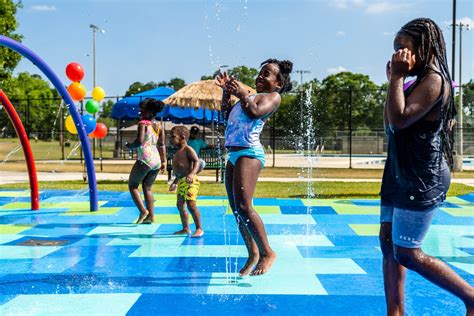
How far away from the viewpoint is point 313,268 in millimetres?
4289

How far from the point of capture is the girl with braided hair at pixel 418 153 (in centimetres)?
240

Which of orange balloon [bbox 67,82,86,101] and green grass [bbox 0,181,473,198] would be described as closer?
orange balloon [bbox 67,82,86,101]

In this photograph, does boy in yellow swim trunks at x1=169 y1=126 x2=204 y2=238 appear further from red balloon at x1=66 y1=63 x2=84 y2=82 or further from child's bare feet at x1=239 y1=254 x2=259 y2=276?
red balloon at x1=66 y1=63 x2=84 y2=82

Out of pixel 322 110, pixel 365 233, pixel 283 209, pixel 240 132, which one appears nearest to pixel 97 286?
pixel 240 132

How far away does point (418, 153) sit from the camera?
95.7 inches

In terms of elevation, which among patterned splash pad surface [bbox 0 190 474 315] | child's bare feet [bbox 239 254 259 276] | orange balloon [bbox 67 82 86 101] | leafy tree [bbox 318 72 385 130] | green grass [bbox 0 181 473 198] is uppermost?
leafy tree [bbox 318 72 385 130]

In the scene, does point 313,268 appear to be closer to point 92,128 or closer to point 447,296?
point 447,296

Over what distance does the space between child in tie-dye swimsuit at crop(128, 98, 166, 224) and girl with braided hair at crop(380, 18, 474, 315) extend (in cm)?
429

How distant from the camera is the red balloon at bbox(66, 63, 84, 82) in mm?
9032

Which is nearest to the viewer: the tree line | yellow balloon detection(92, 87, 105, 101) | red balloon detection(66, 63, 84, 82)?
red balloon detection(66, 63, 84, 82)

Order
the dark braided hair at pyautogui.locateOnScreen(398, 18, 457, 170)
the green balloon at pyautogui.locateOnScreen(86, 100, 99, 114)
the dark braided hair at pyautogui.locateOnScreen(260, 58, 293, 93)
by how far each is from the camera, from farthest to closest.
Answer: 1. the green balloon at pyautogui.locateOnScreen(86, 100, 99, 114)
2. the dark braided hair at pyautogui.locateOnScreen(260, 58, 293, 93)
3. the dark braided hair at pyautogui.locateOnScreen(398, 18, 457, 170)

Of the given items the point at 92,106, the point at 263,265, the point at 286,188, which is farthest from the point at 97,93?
the point at 263,265

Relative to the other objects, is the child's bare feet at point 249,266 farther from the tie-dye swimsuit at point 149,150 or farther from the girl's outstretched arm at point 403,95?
the tie-dye swimsuit at point 149,150

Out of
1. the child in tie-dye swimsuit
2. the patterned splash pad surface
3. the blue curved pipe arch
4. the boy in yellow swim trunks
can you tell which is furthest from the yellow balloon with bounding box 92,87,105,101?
the boy in yellow swim trunks
